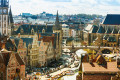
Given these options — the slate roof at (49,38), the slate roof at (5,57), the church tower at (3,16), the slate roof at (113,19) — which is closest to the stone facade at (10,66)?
the slate roof at (5,57)

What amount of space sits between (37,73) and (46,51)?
1298 centimetres

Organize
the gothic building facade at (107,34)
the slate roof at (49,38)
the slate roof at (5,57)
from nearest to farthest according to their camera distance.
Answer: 1. the slate roof at (5,57)
2. the slate roof at (49,38)
3. the gothic building facade at (107,34)

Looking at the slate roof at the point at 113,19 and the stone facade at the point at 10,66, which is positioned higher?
the slate roof at the point at 113,19

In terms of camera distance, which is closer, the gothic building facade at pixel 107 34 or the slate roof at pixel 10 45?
the slate roof at pixel 10 45

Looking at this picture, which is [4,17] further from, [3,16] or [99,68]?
[99,68]

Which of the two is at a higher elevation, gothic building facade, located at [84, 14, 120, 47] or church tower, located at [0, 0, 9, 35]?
church tower, located at [0, 0, 9, 35]

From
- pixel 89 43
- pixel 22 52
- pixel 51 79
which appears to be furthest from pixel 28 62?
pixel 89 43

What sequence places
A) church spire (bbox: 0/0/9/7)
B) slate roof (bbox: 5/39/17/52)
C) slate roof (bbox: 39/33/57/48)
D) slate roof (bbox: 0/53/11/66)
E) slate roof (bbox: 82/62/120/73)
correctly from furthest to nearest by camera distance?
church spire (bbox: 0/0/9/7), slate roof (bbox: 39/33/57/48), slate roof (bbox: 5/39/17/52), slate roof (bbox: 0/53/11/66), slate roof (bbox: 82/62/120/73)

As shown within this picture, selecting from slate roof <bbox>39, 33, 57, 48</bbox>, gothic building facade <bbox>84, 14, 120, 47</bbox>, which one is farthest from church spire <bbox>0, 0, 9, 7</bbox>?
gothic building facade <bbox>84, 14, 120, 47</bbox>

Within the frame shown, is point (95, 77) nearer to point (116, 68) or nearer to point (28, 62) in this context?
point (116, 68)

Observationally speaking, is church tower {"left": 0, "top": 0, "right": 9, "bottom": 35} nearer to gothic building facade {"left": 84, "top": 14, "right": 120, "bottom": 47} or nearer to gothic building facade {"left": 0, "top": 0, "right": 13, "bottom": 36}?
gothic building facade {"left": 0, "top": 0, "right": 13, "bottom": 36}

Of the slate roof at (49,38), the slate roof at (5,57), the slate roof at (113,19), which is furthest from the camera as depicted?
the slate roof at (113,19)

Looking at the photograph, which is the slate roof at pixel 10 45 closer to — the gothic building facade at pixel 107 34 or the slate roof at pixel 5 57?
the slate roof at pixel 5 57

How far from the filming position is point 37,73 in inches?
2557
